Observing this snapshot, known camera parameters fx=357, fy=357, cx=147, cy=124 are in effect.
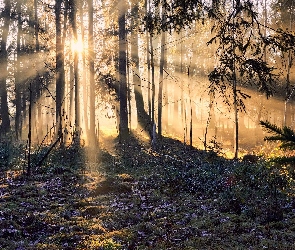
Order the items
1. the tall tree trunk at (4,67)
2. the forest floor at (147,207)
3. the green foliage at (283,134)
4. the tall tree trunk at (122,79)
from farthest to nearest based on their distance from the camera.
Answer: the tall tree trunk at (4,67)
the tall tree trunk at (122,79)
the forest floor at (147,207)
the green foliage at (283,134)

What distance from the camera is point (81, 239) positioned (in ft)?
25.5

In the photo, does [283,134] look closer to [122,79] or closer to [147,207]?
[147,207]

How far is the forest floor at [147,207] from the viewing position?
7.61 meters

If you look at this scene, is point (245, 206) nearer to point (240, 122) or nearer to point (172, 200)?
point (172, 200)

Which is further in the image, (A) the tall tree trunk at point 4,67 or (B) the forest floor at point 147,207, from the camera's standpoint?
(A) the tall tree trunk at point 4,67

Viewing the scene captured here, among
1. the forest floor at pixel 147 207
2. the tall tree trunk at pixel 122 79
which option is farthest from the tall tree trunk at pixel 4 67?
the forest floor at pixel 147 207

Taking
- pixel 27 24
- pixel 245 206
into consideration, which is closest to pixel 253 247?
pixel 245 206

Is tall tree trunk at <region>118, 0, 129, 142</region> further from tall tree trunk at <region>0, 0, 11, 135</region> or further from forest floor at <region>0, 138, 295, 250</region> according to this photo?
tall tree trunk at <region>0, 0, 11, 135</region>

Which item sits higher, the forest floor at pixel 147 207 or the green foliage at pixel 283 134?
the green foliage at pixel 283 134

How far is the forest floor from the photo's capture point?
7.61 meters

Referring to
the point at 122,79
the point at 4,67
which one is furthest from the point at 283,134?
the point at 4,67

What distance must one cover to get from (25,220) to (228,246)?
497 centimetres

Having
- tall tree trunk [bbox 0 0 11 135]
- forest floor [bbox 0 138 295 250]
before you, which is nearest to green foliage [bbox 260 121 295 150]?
forest floor [bbox 0 138 295 250]

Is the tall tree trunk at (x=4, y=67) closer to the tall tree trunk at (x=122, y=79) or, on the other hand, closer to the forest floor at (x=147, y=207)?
the tall tree trunk at (x=122, y=79)
